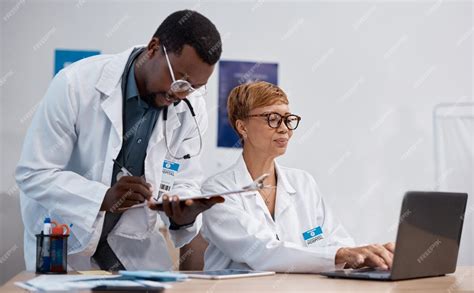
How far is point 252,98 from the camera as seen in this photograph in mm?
2660

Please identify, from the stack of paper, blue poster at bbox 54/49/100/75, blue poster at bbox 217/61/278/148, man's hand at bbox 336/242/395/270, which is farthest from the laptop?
blue poster at bbox 54/49/100/75

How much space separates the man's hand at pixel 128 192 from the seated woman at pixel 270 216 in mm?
420

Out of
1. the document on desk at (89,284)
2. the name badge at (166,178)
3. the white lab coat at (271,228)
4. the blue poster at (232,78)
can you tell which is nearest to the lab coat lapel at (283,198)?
the white lab coat at (271,228)

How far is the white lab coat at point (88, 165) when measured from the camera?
2.14 meters

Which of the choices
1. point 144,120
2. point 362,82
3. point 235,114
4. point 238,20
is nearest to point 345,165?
point 362,82

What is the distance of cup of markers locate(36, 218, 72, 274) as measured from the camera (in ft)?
6.58

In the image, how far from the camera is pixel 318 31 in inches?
166

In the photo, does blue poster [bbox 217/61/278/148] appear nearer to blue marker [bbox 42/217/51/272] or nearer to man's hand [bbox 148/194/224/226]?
man's hand [bbox 148/194/224/226]

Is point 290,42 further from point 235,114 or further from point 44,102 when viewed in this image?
point 44,102

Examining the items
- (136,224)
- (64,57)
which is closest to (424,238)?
(136,224)

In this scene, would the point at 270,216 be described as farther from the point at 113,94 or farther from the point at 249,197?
the point at 113,94

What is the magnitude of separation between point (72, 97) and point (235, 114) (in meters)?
0.74

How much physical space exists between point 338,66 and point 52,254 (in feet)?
8.73

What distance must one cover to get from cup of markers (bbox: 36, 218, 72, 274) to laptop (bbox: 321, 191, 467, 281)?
0.80 m
